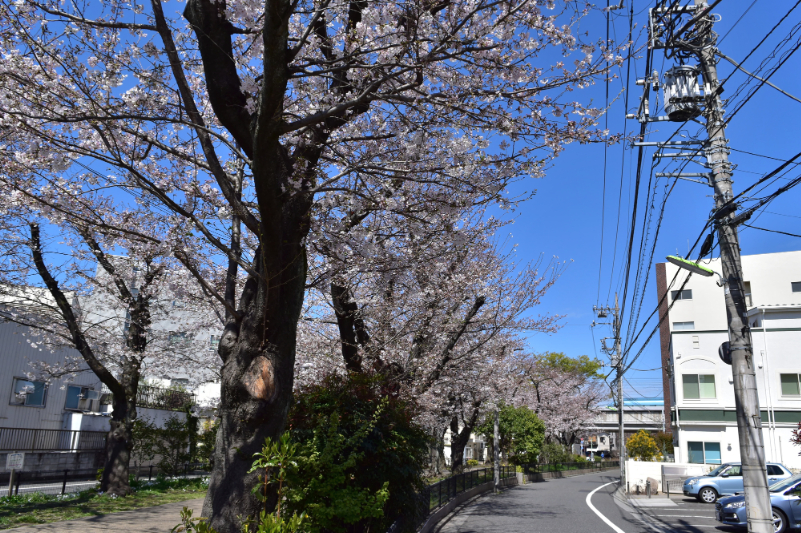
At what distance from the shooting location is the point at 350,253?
8633 millimetres

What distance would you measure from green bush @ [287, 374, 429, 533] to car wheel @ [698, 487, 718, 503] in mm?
17606

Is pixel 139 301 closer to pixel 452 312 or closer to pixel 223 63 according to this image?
pixel 452 312

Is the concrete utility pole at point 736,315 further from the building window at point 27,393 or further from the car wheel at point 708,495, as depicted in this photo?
the building window at point 27,393

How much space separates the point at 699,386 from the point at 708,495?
1049cm

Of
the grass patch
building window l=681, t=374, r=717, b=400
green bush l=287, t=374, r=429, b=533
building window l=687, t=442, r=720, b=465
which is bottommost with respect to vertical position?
the grass patch

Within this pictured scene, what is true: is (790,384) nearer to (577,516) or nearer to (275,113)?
(577,516)

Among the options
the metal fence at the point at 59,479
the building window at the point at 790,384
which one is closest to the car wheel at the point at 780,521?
the building window at the point at 790,384

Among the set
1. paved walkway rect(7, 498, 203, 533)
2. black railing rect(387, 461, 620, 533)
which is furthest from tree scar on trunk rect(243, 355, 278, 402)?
paved walkway rect(7, 498, 203, 533)

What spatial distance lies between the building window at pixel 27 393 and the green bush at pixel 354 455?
16.2 m

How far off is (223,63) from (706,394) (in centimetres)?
3155

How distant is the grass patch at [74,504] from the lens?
10570 millimetres

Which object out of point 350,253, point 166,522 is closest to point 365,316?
point 350,253

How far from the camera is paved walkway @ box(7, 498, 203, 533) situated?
378 inches

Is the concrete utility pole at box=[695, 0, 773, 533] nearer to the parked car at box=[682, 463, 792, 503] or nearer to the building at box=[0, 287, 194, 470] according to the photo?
the parked car at box=[682, 463, 792, 503]
